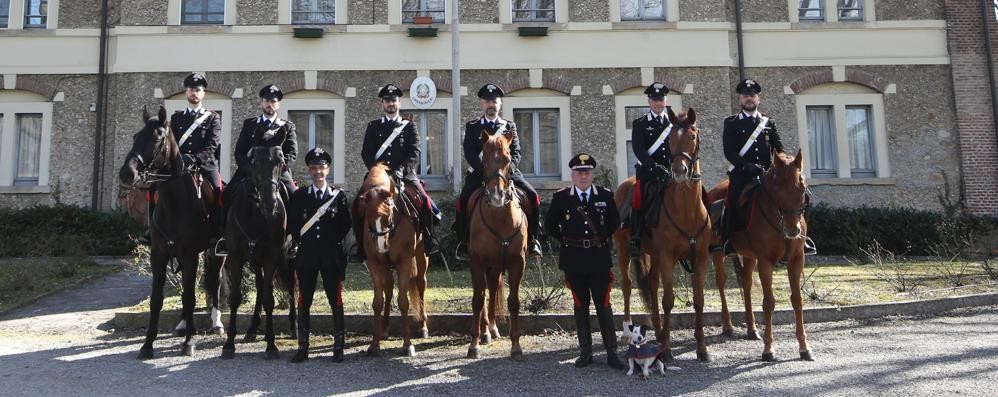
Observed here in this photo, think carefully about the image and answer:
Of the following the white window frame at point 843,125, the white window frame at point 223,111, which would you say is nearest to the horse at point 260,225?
the white window frame at point 223,111

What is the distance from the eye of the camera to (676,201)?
7059 mm

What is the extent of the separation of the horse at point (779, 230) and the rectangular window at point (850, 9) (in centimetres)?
1358

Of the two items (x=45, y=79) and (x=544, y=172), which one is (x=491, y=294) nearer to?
(x=544, y=172)

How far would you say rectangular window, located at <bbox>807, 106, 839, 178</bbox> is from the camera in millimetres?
17703

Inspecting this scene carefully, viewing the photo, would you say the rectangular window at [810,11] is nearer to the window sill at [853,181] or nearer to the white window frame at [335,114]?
the window sill at [853,181]

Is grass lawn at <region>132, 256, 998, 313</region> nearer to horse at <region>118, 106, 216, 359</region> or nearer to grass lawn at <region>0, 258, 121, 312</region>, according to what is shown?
horse at <region>118, 106, 216, 359</region>

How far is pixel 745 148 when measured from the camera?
8.03 m

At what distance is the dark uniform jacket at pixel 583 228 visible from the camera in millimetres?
6738

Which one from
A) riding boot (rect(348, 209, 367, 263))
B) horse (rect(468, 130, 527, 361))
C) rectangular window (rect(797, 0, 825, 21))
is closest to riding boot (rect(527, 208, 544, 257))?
horse (rect(468, 130, 527, 361))

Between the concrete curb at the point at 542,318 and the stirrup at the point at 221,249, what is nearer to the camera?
the stirrup at the point at 221,249

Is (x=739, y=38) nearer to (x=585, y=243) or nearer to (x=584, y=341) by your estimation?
(x=585, y=243)

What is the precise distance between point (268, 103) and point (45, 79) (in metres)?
13.0

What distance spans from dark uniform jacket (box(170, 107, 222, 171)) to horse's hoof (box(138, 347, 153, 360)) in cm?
235

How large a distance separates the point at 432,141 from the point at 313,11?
16.0 ft
